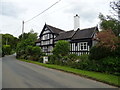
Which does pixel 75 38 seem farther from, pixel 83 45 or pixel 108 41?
pixel 108 41

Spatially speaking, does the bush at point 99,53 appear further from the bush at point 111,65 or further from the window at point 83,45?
the window at point 83,45

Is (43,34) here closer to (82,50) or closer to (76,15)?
(76,15)

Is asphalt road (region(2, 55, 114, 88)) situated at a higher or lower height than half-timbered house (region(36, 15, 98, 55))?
lower

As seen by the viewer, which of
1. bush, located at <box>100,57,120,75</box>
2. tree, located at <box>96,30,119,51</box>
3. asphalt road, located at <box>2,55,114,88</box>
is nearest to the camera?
asphalt road, located at <box>2,55,114,88</box>

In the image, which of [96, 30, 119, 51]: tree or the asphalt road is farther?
[96, 30, 119, 51]: tree

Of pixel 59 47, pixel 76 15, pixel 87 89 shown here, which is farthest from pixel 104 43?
pixel 76 15

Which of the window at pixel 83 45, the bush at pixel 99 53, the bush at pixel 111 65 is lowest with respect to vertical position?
the bush at pixel 111 65

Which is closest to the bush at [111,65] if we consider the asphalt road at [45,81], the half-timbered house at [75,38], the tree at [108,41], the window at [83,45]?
the tree at [108,41]

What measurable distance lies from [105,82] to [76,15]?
23.4 m

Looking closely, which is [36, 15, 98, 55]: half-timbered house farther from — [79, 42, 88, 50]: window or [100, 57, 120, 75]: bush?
[100, 57, 120, 75]: bush

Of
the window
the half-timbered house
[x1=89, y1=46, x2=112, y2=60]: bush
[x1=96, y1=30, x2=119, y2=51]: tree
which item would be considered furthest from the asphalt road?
the window

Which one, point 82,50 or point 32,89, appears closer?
point 32,89

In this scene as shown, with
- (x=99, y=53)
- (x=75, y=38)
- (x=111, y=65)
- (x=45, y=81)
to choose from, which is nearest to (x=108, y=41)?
(x=99, y=53)

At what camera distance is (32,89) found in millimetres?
6289
